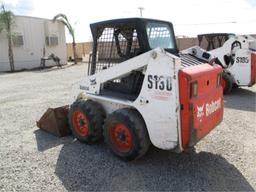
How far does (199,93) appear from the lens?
3594mm

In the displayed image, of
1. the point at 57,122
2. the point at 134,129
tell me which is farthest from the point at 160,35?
the point at 57,122

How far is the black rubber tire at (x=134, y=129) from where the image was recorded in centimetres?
370

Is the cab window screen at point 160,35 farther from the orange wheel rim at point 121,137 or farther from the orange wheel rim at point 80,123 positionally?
the orange wheel rim at point 80,123

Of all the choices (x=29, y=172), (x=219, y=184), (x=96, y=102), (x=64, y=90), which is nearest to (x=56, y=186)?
(x=29, y=172)

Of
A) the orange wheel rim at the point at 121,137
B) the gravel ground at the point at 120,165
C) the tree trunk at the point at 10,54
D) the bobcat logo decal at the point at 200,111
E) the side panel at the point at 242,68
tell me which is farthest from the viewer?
the tree trunk at the point at 10,54

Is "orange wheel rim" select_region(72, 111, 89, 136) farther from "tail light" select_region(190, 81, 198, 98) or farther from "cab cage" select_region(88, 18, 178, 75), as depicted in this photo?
"tail light" select_region(190, 81, 198, 98)

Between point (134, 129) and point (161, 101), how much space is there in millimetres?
550

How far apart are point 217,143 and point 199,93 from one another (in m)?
1.46

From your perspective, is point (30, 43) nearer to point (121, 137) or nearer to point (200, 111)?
point (121, 137)

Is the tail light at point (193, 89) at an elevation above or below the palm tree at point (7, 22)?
below

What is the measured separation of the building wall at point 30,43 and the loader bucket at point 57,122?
625 inches

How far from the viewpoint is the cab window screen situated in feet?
13.1

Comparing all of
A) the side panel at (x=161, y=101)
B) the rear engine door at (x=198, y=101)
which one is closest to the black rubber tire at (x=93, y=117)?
the side panel at (x=161, y=101)

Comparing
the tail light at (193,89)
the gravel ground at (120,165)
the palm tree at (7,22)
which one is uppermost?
the palm tree at (7,22)
